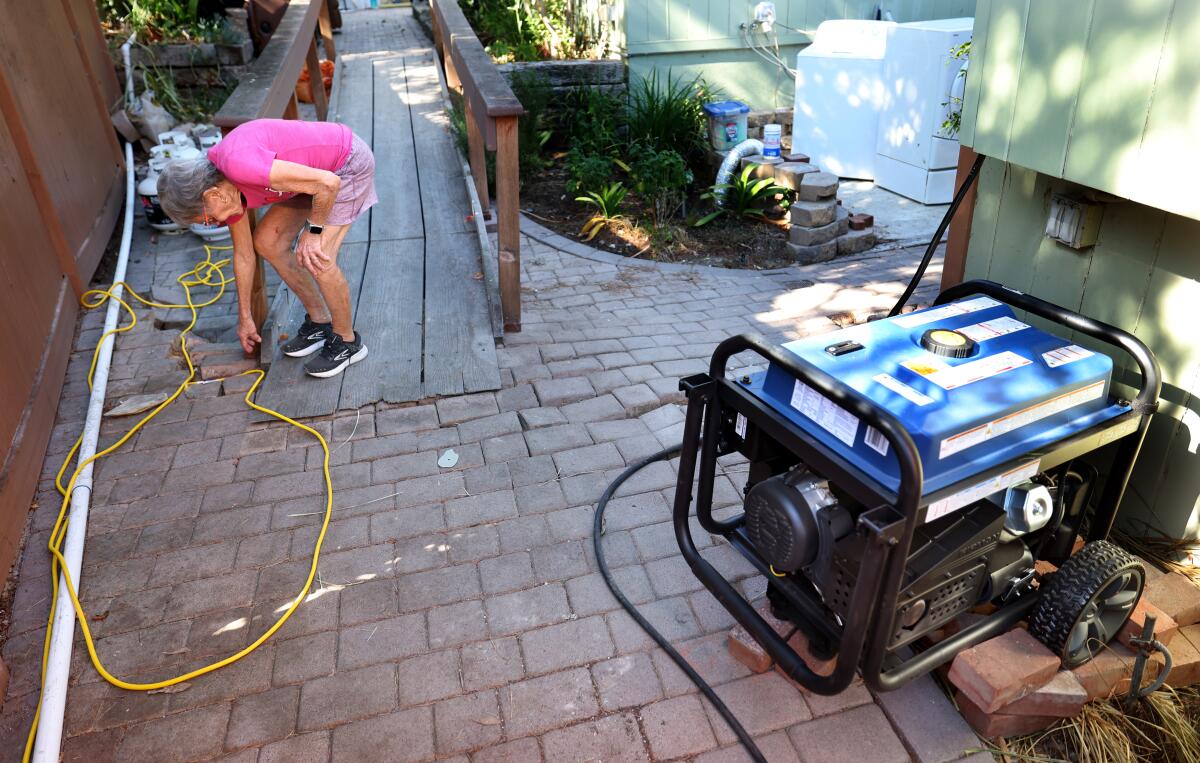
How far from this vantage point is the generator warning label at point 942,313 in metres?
2.30

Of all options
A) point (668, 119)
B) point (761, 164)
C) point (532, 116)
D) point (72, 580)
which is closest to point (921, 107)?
point (761, 164)

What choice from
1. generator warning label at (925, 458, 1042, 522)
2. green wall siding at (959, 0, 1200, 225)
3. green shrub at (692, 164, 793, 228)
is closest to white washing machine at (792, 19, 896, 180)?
green shrub at (692, 164, 793, 228)

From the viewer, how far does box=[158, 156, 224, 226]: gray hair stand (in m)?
3.22

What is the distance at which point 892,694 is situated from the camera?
2.31 metres

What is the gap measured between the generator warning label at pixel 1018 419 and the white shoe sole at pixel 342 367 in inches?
119

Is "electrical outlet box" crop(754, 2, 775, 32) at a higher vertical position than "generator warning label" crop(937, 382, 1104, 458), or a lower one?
higher

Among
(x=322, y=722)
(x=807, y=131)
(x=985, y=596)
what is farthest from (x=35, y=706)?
(x=807, y=131)

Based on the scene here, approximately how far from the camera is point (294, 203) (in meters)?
3.91

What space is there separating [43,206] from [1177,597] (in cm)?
559

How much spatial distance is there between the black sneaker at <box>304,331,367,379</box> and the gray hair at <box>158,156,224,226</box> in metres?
0.93

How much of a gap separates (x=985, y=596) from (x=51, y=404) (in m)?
4.02

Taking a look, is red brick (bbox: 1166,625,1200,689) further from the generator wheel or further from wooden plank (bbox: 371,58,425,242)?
wooden plank (bbox: 371,58,425,242)

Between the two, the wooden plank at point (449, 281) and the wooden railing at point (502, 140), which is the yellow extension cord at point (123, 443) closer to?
the wooden plank at point (449, 281)

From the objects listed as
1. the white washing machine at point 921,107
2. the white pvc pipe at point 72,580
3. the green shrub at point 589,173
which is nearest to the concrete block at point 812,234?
the white washing machine at point 921,107
